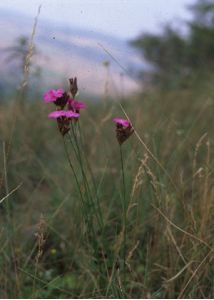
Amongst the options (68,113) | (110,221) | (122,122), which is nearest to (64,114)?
(68,113)

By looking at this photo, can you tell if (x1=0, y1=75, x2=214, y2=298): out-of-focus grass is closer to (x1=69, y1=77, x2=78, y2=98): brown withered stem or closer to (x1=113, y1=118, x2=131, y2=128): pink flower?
(x1=113, y1=118, x2=131, y2=128): pink flower

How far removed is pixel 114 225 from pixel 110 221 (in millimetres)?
182

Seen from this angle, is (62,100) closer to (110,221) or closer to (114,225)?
(110,221)

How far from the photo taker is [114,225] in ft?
6.55

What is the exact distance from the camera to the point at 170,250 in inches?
62.7

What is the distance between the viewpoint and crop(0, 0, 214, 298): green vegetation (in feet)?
4.93

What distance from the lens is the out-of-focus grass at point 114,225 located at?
1520 millimetres

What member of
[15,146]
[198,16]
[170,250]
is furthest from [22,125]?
[198,16]

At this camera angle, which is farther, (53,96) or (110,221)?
(110,221)

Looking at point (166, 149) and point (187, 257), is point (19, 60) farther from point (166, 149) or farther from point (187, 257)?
point (187, 257)

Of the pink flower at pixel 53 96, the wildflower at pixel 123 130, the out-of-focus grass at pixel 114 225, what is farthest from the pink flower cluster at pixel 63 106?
the out-of-focus grass at pixel 114 225

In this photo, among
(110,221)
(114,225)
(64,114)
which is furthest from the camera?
(114,225)

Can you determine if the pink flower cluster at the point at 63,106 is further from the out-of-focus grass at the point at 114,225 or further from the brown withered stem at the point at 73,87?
the out-of-focus grass at the point at 114,225

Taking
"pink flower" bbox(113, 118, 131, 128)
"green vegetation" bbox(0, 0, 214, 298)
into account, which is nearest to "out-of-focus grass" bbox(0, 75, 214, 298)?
"green vegetation" bbox(0, 0, 214, 298)
